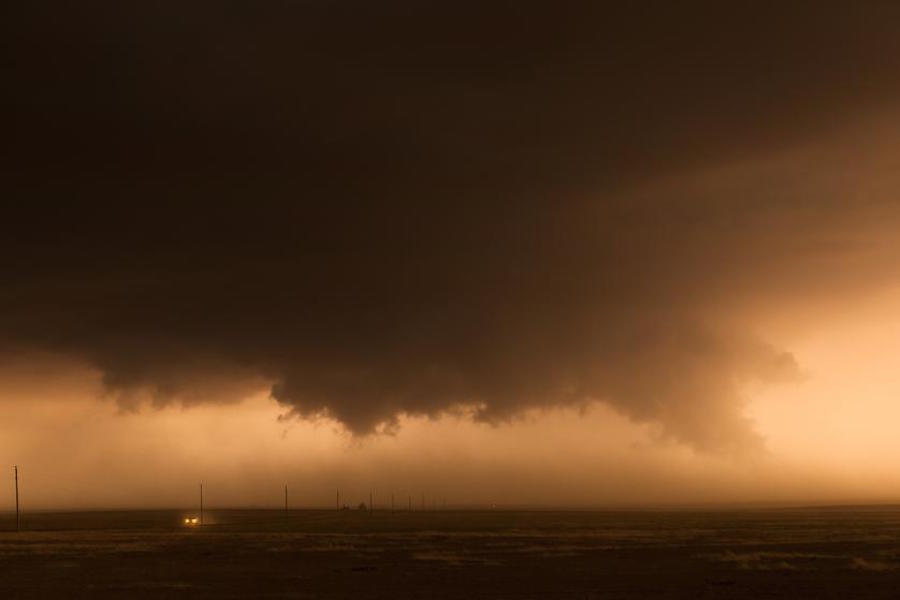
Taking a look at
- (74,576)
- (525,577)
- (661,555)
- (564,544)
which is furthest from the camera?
(564,544)

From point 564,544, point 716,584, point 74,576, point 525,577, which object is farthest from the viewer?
point 564,544

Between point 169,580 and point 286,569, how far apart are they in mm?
7191

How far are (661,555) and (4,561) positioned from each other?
42643 millimetres

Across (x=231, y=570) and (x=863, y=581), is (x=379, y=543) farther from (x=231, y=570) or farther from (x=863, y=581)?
(x=863, y=581)

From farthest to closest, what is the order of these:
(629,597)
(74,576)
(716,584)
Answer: (74,576)
(716,584)
(629,597)

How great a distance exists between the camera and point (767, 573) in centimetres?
4900

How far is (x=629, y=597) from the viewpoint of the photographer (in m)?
39.3

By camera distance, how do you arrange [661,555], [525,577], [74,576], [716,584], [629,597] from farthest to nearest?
[661,555]
[74,576]
[525,577]
[716,584]
[629,597]

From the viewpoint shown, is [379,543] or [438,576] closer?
[438,576]

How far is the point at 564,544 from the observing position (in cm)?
7325

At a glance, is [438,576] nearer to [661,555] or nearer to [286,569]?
[286,569]

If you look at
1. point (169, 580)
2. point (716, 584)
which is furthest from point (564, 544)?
point (169, 580)

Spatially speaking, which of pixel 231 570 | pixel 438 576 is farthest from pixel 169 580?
pixel 438 576

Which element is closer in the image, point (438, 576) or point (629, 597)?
point (629, 597)
